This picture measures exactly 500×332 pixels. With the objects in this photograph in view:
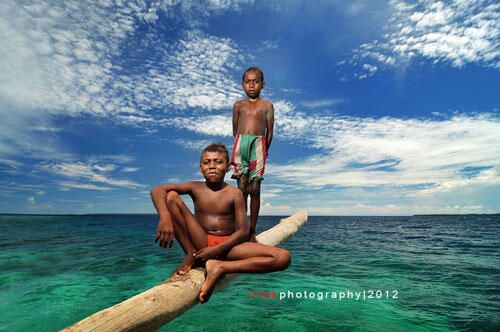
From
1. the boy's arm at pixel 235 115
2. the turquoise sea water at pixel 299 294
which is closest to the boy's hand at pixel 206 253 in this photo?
the boy's arm at pixel 235 115

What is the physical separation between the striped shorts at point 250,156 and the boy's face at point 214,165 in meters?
1.51

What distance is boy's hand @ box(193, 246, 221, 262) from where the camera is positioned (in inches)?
124

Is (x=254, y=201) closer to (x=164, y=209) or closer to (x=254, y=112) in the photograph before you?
(x=254, y=112)

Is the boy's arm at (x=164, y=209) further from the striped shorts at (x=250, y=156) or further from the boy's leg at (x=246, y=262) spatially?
the striped shorts at (x=250, y=156)

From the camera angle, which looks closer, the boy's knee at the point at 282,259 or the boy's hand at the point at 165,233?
the boy's hand at the point at 165,233

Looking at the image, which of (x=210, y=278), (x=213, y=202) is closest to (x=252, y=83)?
(x=213, y=202)

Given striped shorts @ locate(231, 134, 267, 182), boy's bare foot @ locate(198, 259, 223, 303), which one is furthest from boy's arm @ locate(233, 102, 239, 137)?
boy's bare foot @ locate(198, 259, 223, 303)

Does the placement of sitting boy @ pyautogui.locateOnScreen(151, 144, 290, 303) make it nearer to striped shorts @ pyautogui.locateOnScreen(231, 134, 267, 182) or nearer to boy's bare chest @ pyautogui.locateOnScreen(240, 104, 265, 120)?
striped shorts @ pyautogui.locateOnScreen(231, 134, 267, 182)

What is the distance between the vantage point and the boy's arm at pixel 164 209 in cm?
301

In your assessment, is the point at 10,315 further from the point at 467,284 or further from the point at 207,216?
the point at 467,284

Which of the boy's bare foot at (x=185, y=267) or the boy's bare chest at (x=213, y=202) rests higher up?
the boy's bare chest at (x=213, y=202)

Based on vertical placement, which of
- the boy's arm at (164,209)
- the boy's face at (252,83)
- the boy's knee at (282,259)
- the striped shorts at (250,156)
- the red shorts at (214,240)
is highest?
the boy's face at (252,83)

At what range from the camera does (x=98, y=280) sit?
30.0 feet

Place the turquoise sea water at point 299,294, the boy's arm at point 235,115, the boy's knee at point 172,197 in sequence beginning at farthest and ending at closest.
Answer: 1. the turquoise sea water at point 299,294
2. the boy's arm at point 235,115
3. the boy's knee at point 172,197
